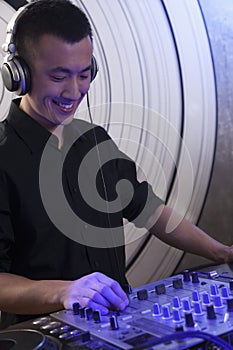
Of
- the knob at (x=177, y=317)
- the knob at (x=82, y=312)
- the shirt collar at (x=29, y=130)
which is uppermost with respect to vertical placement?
the shirt collar at (x=29, y=130)

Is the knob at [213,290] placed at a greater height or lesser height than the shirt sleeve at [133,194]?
lesser

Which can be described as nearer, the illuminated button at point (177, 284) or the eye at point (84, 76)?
the illuminated button at point (177, 284)

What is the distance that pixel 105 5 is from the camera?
1851 millimetres

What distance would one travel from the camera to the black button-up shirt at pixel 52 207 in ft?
4.23

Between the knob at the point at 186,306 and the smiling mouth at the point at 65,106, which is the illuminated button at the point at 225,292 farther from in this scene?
the smiling mouth at the point at 65,106

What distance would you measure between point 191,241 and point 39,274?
452 millimetres

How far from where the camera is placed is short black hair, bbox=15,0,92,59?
4.06 ft

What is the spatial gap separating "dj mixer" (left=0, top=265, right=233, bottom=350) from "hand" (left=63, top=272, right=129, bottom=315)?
0.02 meters

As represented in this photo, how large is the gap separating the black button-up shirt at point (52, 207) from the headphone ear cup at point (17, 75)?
5.1 inches

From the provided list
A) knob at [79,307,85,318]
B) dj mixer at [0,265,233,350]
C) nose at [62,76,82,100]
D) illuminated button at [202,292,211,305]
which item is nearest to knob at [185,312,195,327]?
dj mixer at [0,265,233,350]

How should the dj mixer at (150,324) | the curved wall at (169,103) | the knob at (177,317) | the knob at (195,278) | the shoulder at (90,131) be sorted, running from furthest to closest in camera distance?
the curved wall at (169,103), the shoulder at (90,131), the knob at (195,278), the knob at (177,317), the dj mixer at (150,324)

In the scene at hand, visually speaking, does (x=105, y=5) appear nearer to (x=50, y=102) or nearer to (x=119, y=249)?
(x=50, y=102)

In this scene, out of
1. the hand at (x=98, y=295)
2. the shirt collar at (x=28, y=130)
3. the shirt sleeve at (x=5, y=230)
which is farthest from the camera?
the shirt collar at (x=28, y=130)

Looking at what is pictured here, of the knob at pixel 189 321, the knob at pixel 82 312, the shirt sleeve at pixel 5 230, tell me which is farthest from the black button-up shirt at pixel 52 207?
the knob at pixel 189 321
